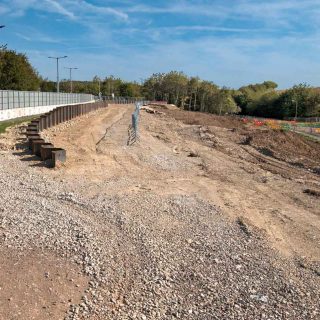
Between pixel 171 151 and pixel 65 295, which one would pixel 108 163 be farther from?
pixel 65 295

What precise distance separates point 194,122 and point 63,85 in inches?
3723

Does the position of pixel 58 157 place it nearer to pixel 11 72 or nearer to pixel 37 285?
pixel 37 285

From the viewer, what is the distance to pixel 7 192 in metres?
12.0

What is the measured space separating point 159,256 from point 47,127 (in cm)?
2111

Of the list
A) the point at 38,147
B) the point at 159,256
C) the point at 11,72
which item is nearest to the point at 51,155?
the point at 38,147

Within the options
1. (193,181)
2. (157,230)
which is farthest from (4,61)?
(157,230)

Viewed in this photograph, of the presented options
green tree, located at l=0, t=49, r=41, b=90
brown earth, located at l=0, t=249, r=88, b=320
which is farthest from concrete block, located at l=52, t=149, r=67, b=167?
green tree, located at l=0, t=49, r=41, b=90

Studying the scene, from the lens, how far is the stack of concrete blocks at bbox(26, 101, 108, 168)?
1619cm

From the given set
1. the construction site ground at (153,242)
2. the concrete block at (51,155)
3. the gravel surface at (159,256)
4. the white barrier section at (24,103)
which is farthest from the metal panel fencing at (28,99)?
Answer: the gravel surface at (159,256)

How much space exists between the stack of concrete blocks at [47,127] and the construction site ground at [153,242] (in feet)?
1.55

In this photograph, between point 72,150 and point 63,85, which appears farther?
point 63,85

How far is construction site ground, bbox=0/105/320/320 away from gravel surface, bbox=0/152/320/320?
0.08ft

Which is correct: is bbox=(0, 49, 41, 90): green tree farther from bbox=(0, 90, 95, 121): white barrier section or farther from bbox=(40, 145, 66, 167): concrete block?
bbox=(40, 145, 66, 167): concrete block

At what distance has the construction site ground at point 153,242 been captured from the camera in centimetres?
692
